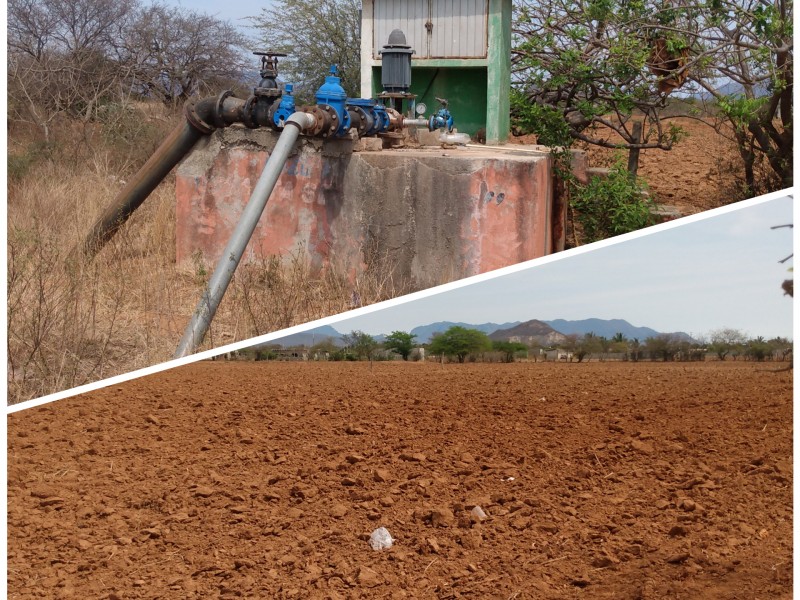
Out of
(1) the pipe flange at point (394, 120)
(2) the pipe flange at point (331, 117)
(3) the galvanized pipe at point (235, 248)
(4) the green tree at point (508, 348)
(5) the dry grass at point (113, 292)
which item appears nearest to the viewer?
(4) the green tree at point (508, 348)

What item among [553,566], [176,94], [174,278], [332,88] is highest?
[176,94]

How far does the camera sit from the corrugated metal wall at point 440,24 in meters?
8.31

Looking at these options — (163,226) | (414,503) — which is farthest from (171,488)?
(163,226)

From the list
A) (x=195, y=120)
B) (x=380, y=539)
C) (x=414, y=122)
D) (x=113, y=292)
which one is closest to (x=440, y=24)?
(x=414, y=122)

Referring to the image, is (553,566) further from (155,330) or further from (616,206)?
(616,206)

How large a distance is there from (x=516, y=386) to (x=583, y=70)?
5776 mm

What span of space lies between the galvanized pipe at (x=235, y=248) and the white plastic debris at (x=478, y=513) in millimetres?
2218

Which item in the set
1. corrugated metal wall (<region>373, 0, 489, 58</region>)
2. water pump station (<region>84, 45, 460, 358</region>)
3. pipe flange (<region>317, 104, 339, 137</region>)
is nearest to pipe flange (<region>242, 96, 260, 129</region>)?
water pump station (<region>84, 45, 460, 358</region>)

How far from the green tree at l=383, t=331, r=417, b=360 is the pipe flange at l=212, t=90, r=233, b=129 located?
4.24 metres

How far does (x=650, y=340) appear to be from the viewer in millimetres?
2912

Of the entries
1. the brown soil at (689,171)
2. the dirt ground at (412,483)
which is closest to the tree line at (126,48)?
the brown soil at (689,171)

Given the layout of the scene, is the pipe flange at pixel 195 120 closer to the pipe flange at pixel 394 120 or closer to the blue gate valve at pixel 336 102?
the blue gate valve at pixel 336 102

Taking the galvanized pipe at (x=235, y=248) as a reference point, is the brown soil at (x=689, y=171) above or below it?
above

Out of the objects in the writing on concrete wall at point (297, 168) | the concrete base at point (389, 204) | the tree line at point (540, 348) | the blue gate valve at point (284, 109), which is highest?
the blue gate valve at point (284, 109)
